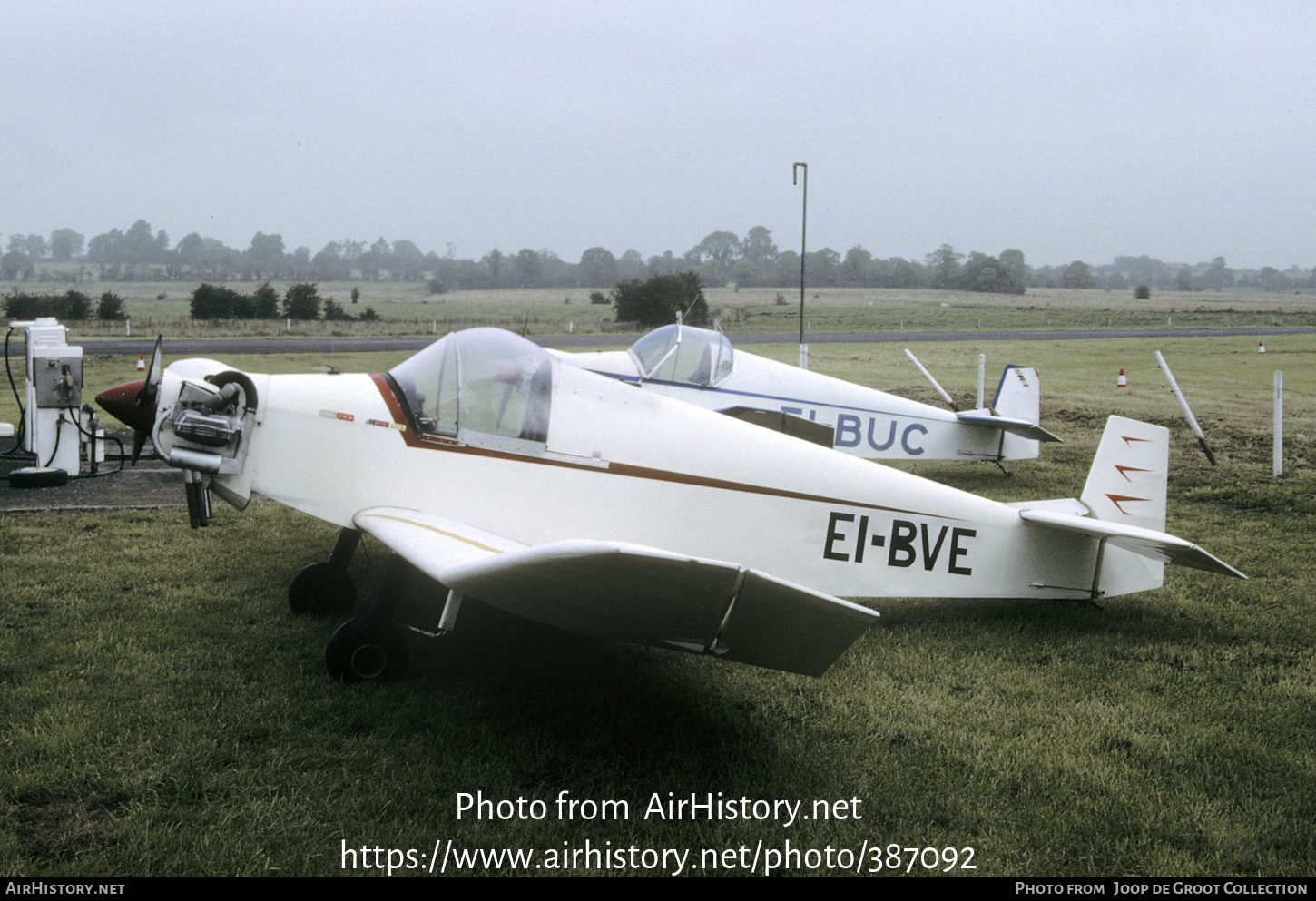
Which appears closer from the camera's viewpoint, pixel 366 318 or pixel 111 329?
pixel 111 329

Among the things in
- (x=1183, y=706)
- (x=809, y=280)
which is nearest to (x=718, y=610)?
(x=1183, y=706)

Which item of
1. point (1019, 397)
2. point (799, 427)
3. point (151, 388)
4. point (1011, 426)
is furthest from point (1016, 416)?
point (151, 388)

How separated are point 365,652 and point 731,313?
46.9m

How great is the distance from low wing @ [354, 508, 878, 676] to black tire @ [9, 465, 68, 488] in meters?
4.14

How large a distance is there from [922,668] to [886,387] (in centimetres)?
1499

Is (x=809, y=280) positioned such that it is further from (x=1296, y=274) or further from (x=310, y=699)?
(x=1296, y=274)

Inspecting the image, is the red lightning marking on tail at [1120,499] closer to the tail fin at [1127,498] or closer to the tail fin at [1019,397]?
the tail fin at [1127,498]

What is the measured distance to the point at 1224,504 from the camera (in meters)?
8.66

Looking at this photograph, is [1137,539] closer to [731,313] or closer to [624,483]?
[624,483]

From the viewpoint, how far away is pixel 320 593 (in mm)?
5508

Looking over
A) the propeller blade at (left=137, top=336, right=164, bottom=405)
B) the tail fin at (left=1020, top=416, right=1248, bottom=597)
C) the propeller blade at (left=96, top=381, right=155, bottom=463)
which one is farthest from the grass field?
the propeller blade at (left=137, top=336, right=164, bottom=405)

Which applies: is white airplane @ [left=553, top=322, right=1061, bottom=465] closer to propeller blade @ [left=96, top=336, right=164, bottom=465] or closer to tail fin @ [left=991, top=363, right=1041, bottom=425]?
tail fin @ [left=991, top=363, right=1041, bottom=425]

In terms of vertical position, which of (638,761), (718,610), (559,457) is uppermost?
(559,457)

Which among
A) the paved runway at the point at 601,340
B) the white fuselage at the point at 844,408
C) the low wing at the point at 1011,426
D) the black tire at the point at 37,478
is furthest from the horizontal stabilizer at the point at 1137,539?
the paved runway at the point at 601,340
